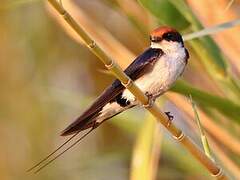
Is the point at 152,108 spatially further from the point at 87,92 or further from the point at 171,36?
the point at 87,92

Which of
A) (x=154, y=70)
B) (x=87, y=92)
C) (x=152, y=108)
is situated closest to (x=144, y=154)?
(x=154, y=70)

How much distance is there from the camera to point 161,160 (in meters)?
1.64

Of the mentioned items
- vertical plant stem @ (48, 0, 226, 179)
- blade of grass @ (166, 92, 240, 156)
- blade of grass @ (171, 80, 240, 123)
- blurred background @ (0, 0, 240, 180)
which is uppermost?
blurred background @ (0, 0, 240, 180)

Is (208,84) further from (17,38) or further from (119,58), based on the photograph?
(17,38)

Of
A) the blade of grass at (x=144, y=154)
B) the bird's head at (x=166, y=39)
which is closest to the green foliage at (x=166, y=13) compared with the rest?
the bird's head at (x=166, y=39)

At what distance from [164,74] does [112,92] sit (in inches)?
3.7

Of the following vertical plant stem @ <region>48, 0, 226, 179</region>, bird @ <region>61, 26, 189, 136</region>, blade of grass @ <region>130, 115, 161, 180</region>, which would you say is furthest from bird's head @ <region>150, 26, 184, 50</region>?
vertical plant stem @ <region>48, 0, 226, 179</region>

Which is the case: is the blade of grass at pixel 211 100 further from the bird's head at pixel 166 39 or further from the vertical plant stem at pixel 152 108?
the vertical plant stem at pixel 152 108

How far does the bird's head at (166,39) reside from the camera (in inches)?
40.9

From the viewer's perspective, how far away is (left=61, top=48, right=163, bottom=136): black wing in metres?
0.98

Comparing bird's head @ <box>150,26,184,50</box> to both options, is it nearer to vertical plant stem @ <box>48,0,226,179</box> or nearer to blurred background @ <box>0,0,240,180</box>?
blurred background @ <box>0,0,240,180</box>

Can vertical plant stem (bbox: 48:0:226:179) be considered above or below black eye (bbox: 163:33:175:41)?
below

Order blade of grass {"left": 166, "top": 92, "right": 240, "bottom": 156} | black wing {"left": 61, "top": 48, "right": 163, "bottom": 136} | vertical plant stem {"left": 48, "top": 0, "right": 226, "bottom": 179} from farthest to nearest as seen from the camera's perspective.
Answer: blade of grass {"left": 166, "top": 92, "right": 240, "bottom": 156}
black wing {"left": 61, "top": 48, "right": 163, "bottom": 136}
vertical plant stem {"left": 48, "top": 0, "right": 226, "bottom": 179}

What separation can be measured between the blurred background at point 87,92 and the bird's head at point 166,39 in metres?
0.08
